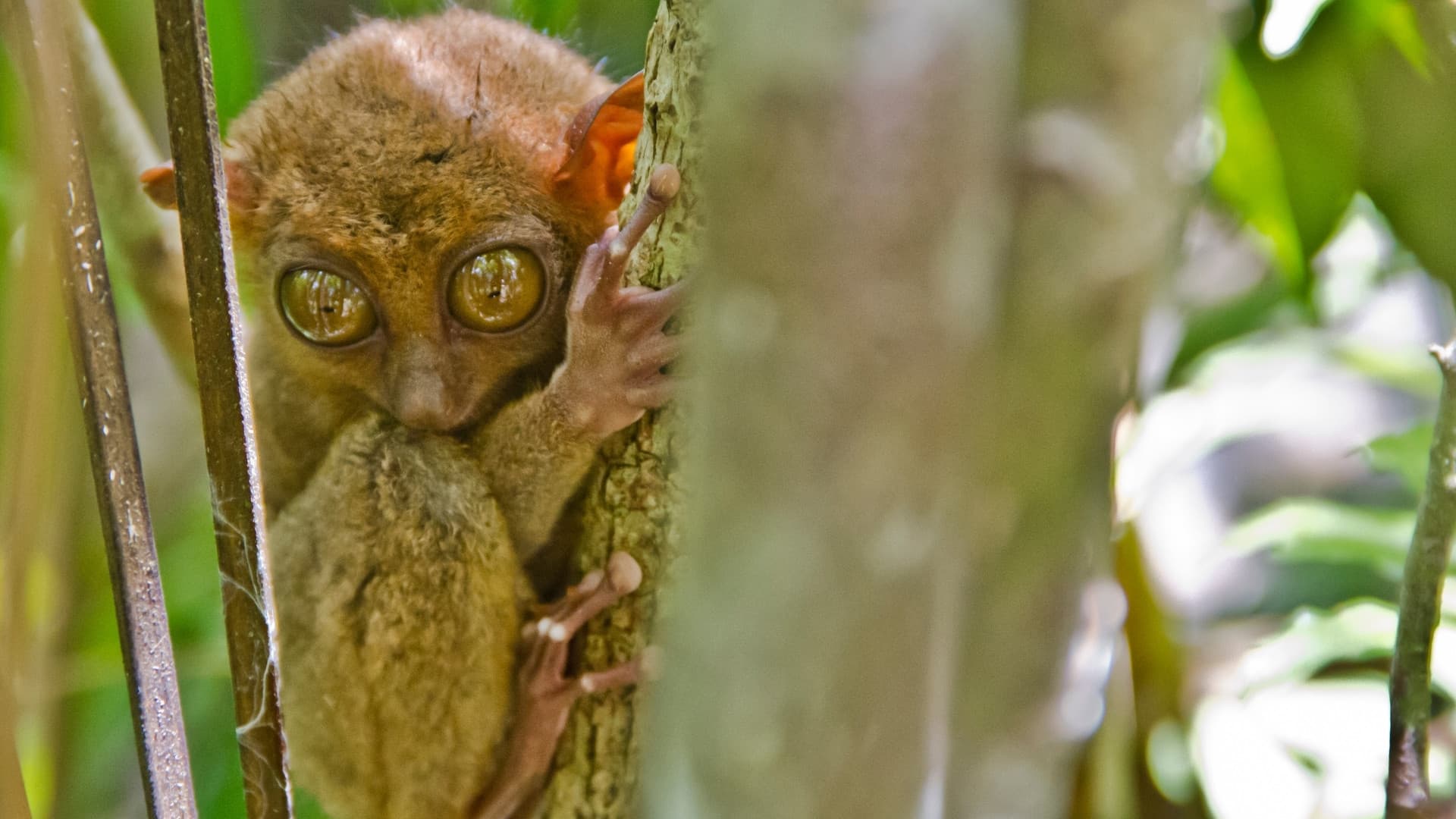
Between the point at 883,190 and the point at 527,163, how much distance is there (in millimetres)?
1381

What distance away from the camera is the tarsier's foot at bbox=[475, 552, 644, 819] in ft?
5.38

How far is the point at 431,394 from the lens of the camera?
1.84 metres

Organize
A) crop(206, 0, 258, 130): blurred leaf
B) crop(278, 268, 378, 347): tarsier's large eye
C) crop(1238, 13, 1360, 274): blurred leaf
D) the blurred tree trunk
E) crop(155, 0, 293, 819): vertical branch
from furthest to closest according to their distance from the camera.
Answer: crop(206, 0, 258, 130): blurred leaf
crop(1238, 13, 1360, 274): blurred leaf
crop(278, 268, 378, 347): tarsier's large eye
crop(155, 0, 293, 819): vertical branch
the blurred tree trunk

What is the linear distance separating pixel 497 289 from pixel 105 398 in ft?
2.55

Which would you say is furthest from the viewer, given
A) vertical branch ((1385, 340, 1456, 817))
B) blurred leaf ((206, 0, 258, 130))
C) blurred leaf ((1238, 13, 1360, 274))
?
blurred leaf ((206, 0, 258, 130))

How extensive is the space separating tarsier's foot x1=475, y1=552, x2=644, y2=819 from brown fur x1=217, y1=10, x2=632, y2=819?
0.06m

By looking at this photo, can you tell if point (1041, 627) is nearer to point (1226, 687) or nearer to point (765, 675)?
point (765, 675)

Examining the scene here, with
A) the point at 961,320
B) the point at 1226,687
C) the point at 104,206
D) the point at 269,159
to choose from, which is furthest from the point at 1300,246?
the point at 104,206

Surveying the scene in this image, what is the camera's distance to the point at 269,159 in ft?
6.68

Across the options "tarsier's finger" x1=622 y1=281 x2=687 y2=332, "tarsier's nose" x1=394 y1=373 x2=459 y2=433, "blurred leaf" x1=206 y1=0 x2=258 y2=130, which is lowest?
"tarsier's nose" x1=394 y1=373 x2=459 y2=433

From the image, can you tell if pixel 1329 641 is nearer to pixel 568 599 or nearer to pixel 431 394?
pixel 568 599

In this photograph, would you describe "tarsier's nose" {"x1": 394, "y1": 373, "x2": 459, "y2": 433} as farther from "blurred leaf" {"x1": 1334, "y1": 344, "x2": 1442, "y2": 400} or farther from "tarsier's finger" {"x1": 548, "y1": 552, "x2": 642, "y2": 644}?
"blurred leaf" {"x1": 1334, "y1": 344, "x2": 1442, "y2": 400}

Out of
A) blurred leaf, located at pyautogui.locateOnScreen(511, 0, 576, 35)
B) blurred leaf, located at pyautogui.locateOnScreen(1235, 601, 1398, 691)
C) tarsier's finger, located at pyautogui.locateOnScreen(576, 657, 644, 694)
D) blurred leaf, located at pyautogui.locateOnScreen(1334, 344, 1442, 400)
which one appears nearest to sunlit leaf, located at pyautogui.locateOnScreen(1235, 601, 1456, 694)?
blurred leaf, located at pyautogui.locateOnScreen(1235, 601, 1398, 691)

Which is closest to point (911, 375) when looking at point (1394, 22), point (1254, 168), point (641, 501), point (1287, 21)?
point (641, 501)
